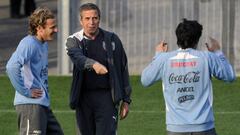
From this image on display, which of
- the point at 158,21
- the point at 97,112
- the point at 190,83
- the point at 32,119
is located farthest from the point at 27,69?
the point at 158,21

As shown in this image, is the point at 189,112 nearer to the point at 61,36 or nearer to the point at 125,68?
the point at 125,68

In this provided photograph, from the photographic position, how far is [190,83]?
809 centimetres

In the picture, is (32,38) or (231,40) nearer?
(32,38)

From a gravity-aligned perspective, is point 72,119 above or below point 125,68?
below

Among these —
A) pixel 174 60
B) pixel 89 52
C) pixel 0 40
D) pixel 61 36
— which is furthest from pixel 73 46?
pixel 0 40

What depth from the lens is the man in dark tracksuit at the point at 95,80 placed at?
9.02m

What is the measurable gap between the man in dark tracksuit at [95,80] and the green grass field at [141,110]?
2.85 m

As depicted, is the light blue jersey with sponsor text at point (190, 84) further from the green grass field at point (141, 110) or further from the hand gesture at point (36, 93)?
the green grass field at point (141, 110)

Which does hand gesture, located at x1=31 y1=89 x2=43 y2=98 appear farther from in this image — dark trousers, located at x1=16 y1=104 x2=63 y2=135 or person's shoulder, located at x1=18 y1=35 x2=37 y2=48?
person's shoulder, located at x1=18 y1=35 x2=37 y2=48

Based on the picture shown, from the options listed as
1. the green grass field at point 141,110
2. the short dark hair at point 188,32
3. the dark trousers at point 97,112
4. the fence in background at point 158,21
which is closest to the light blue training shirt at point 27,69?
the dark trousers at point 97,112

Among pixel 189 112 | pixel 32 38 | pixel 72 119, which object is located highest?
pixel 32 38

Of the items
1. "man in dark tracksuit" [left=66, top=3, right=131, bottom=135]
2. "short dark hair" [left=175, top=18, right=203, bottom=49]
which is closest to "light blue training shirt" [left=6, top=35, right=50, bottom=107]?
"man in dark tracksuit" [left=66, top=3, right=131, bottom=135]

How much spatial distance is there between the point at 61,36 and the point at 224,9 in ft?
9.15

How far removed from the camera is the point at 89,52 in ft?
29.8
